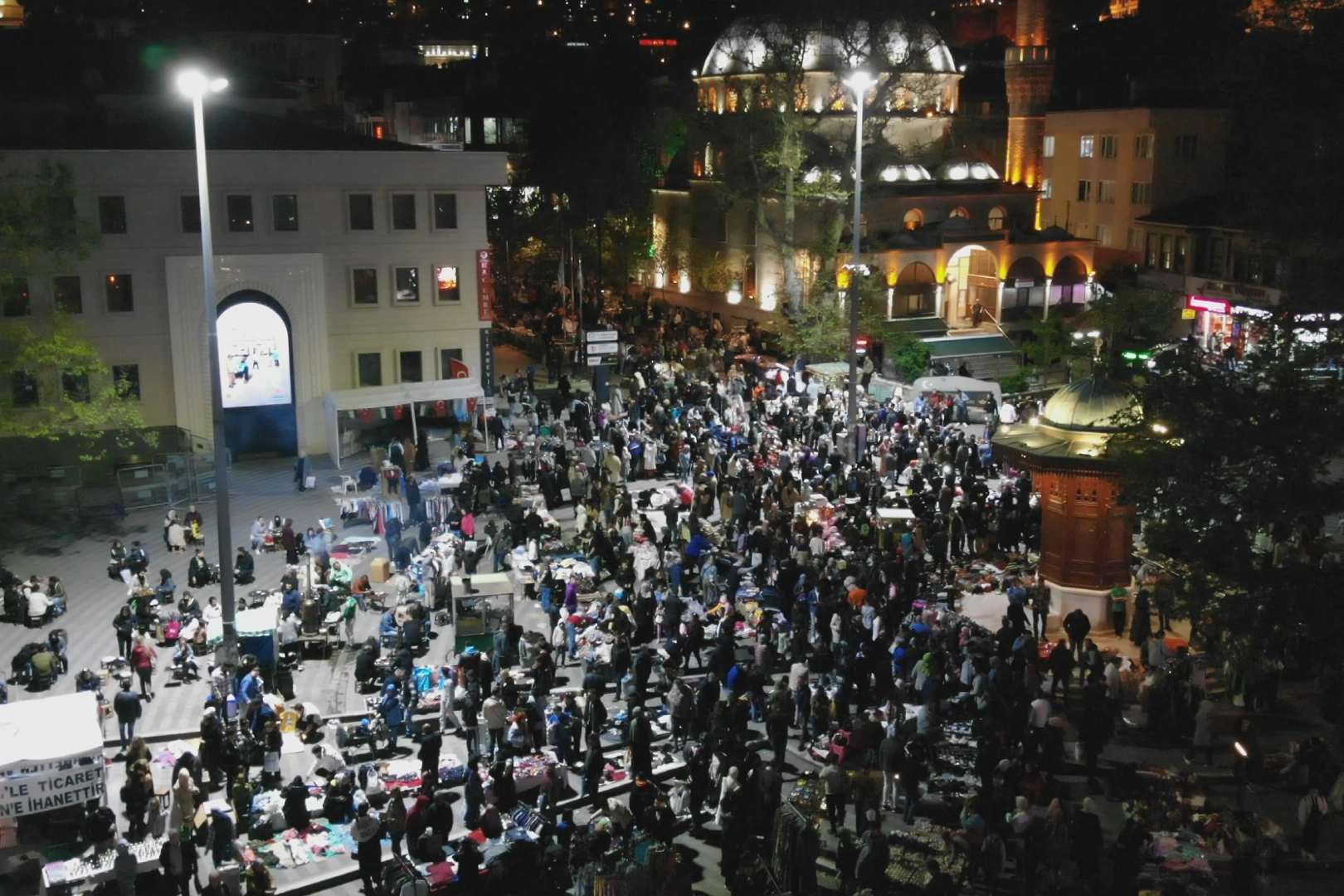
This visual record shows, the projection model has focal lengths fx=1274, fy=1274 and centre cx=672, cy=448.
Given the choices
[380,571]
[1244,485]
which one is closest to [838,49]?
[380,571]

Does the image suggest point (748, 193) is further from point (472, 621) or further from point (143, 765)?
point (143, 765)

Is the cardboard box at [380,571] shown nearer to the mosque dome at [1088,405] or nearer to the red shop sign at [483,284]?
the mosque dome at [1088,405]

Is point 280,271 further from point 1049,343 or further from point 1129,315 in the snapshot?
point 1129,315

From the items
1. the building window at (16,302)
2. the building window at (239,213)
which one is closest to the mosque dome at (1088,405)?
the building window at (239,213)

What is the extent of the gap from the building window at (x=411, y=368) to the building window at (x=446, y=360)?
1.71 feet

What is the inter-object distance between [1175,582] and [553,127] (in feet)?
160

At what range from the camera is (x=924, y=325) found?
50.8m

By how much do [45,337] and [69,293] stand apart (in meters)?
3.72

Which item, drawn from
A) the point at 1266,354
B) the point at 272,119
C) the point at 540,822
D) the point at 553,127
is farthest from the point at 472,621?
the point at 553,127

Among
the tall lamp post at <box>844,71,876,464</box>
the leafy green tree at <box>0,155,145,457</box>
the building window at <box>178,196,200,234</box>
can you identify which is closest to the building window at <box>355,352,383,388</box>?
the building window at <box>178,196,200,234</box>

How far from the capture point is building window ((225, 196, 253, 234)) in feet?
108

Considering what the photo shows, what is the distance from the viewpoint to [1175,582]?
19.0 meters

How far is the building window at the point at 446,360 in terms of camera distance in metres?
36.2

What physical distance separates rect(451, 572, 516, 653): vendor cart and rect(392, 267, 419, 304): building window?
16647 mm
